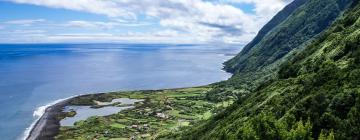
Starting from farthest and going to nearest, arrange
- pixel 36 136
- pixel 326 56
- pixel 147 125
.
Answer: pixel 147 125 → pixel 36 136 → pixel 326 56

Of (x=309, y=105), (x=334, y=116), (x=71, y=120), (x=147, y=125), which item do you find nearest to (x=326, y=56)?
(x=309, y=105)

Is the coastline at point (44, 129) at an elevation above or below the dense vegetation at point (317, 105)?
below

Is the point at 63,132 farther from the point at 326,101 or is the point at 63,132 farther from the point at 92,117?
the point at 326,101

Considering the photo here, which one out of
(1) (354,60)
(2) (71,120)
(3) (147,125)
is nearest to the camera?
(1) (354,60)

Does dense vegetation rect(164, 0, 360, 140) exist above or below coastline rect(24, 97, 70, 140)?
above

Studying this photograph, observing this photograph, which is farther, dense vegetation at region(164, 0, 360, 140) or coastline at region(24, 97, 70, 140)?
coastline at region(24, 97, 70, 140)

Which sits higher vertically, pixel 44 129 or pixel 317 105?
pixel 317 105

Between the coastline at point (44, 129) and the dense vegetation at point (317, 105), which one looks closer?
the dense vegetation at point (317, 105)

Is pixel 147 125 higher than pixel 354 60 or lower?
lower

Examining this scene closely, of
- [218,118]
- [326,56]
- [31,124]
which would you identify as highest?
[326,56]

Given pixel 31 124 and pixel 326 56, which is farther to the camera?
pixel 31 124

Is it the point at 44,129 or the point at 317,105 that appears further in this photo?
the point at 44,129
